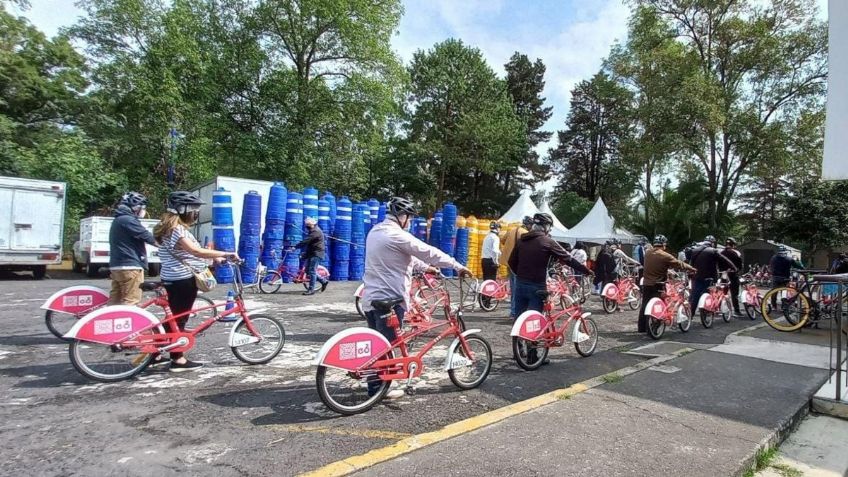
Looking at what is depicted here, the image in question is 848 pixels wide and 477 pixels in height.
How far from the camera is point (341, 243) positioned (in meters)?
15.4

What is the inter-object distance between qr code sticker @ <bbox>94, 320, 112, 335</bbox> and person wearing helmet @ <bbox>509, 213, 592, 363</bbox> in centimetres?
453

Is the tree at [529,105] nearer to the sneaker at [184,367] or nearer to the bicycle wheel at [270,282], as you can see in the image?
the bicycle wheel at [270,282]

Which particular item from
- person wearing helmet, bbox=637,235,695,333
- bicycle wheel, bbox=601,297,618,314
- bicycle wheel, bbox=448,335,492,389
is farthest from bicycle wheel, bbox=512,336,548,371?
bicycle wheel, bbox=601,297,618,314

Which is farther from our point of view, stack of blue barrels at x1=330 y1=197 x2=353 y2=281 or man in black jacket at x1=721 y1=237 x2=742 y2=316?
stack of blue barrels at x1=330 y1=197 x2=353 y2=281

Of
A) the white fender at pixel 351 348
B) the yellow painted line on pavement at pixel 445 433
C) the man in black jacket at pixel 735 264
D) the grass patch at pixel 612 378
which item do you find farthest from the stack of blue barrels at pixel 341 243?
the white fender at pixel 351 348

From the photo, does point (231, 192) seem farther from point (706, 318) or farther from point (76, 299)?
point (706, 318)

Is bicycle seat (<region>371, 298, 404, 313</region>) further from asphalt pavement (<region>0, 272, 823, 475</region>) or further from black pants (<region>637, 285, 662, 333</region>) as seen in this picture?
black pants (<region>637, 285, 662, 333</region>)

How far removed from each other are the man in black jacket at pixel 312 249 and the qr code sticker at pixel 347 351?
748 centimetres

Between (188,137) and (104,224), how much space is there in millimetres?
10469

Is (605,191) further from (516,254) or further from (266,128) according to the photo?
(516,254)

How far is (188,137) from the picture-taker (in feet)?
77.4

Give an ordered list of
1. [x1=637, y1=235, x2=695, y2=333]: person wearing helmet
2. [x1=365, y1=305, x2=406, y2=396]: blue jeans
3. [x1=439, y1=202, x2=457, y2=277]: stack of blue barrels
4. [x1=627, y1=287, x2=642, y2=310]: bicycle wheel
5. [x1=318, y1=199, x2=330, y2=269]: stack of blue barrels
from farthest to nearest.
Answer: [x1=439, y1=202, x2=457, y2=277]: stack of blue barrels
[x1=318, y1=199, x2=330, y2=269]: stack of blue barrels
[x1=627, y1=287, x2=642, y2=310]: bicycle wheel
[x1=637, y1=235, x2=695, y2=333]: person wearing helmet
[x1=365, y1=305, x2=406, y2=396]: blue jeans

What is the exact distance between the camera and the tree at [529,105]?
144 feet

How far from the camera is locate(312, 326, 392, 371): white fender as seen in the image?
3922 millimetres
